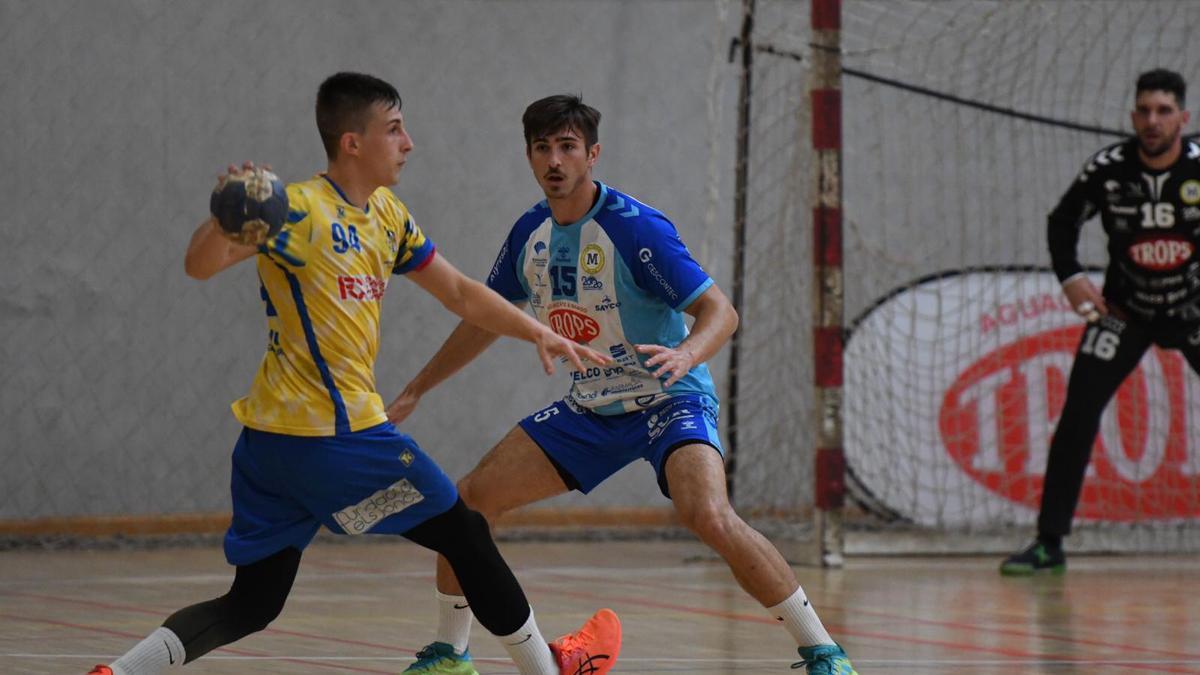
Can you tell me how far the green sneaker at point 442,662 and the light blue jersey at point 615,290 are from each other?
86 cm

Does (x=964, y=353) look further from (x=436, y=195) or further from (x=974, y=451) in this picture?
(x=436, y=195)

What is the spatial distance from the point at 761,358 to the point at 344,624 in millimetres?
4132

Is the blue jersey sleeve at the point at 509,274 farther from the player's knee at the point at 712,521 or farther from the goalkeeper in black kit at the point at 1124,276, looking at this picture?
the goalkeeper in black kit at the point at 1124,276

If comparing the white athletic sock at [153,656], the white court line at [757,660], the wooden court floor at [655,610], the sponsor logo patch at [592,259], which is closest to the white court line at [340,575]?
the wooden court floor at [655,610]

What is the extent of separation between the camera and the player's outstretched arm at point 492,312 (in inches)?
169

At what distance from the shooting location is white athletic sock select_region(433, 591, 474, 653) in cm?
506

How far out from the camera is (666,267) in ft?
16.8

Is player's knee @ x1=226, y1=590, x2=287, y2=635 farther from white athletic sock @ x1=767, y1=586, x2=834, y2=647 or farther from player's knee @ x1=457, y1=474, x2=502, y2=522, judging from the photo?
white athletic sock @ x1=767, y1=586, x2=834, y2=647

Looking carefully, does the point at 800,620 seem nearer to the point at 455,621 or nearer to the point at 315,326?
the point at 455,621

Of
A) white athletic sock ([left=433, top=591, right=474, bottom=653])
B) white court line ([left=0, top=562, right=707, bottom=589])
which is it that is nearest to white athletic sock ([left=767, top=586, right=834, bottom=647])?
white athletic sock ([left=433, top=591, right=474, bottom=653])

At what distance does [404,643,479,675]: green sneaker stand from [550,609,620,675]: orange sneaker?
1.00 ft

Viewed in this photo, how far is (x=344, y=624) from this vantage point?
647 centimetres

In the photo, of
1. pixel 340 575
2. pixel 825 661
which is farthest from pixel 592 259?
pixel 340 575

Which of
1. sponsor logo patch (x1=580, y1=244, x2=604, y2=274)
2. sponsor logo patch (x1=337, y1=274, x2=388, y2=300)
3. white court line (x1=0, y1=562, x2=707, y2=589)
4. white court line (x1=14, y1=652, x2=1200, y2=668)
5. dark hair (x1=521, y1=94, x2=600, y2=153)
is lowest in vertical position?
white court line (x1=0, y1=562, x2=707, y2=589)
